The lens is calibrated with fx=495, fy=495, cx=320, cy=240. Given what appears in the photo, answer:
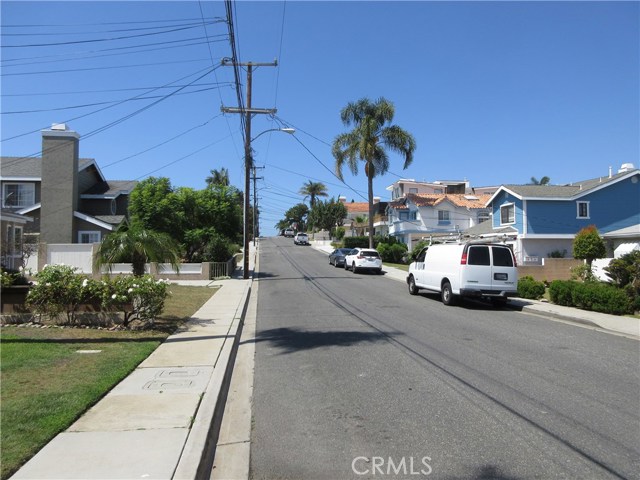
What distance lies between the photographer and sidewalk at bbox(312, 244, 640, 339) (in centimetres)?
1197

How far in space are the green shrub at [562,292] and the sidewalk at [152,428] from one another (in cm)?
1193

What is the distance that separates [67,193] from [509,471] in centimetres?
3116

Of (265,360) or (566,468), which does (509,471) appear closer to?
(566,468)

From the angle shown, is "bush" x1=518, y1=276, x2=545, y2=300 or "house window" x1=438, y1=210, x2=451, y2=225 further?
"house window" x1=438, y1=210, x2=451, y2=225

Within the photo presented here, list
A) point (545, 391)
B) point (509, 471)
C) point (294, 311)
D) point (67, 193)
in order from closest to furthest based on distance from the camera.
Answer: point (509, 471) → point (545, 391) → point (294, 311) → point (67, 193)

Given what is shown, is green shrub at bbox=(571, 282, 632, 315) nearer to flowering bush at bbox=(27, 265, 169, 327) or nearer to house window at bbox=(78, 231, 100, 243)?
flowering bush at bbox=(27, 265, 169, 327)

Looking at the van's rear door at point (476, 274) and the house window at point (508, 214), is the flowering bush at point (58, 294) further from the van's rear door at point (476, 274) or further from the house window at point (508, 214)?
the house window at point (508, 214)

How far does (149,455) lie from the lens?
4.28 meters

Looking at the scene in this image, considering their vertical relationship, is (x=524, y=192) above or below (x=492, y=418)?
above

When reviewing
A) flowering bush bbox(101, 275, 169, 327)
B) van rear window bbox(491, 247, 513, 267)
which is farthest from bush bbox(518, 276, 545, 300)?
flowering bush bbox(101, 275, 169, 327)

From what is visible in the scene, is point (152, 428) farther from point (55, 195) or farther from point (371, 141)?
point (371, 141)

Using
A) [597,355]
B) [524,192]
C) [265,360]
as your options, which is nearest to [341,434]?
[265,360]

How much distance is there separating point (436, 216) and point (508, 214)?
1410 cm

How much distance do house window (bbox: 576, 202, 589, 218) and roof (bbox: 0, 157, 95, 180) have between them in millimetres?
35122
